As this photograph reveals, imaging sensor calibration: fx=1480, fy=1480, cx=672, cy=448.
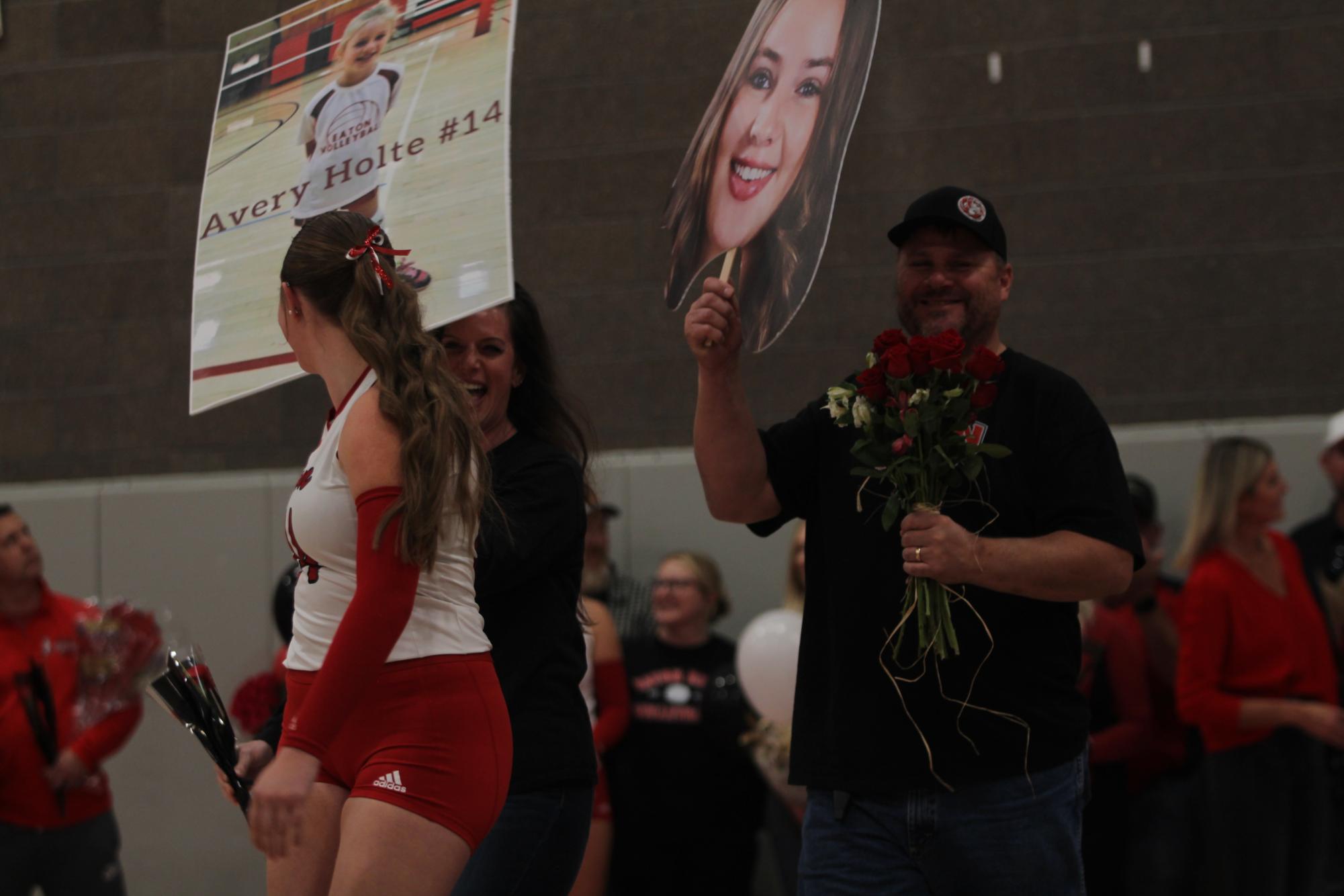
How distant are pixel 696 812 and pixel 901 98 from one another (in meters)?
2.77

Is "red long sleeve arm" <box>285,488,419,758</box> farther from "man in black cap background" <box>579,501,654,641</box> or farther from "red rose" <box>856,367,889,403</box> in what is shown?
"man in black cap background" <box>579,501,654,641</box>

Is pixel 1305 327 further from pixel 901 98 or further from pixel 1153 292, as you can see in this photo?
pixel 901 98

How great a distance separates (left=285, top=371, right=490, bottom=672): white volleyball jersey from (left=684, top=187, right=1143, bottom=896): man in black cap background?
1.84 ft

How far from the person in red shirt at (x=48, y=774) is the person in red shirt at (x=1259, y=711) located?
10.5 ft

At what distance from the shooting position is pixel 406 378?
193 cm

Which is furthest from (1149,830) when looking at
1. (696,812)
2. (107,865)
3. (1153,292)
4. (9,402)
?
(9,402)

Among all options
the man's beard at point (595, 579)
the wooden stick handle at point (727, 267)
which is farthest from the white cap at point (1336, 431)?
the wooden stick handle at point (727, 267)

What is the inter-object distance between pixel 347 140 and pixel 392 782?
123cm

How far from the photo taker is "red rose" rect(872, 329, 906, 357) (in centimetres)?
221

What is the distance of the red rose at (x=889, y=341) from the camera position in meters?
2.21

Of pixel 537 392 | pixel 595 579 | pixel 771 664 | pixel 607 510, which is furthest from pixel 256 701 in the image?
pixel 537 392

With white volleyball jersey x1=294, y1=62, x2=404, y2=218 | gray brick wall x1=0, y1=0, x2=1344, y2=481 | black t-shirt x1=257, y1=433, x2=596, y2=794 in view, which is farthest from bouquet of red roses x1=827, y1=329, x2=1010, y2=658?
gray brick wall x1=0, y1=0, x2=1344, y2=481

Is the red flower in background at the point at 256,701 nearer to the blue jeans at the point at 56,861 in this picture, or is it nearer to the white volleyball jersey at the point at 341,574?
the blue jeans at the point at 56,861

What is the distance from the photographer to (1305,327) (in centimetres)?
540
